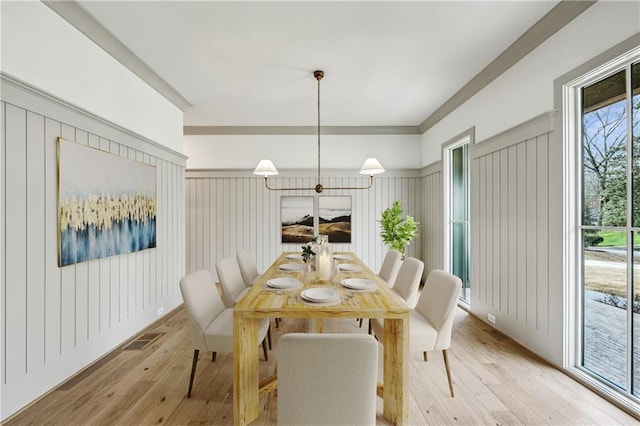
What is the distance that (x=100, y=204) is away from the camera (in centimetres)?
240

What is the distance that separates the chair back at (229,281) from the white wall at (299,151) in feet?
8.88

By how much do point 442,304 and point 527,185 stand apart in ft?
4.88

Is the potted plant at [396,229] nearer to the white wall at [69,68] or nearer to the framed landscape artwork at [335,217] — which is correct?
the framed landscape artwork at [335,217]

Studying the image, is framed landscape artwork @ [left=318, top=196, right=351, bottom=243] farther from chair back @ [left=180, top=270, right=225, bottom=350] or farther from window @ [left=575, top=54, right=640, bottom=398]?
window @ [left=575, top=54, right=640, bottom=398]

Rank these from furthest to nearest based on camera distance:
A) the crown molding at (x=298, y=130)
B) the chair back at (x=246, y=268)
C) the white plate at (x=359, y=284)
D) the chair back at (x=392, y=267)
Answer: the crown molding at (x=298, y=130) → the chair back at (x=246, y=268) → the chair back at (x=392, y=267) → the white plate at (x=359, y=284)

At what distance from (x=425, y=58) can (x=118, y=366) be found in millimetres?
3947

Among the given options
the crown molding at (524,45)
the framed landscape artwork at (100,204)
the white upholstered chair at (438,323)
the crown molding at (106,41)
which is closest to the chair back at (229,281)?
the framed landscape artwork at (100,204)

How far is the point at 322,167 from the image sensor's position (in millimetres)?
5129

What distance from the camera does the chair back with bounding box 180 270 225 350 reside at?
1.89m

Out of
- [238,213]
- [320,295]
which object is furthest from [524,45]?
[238,213]

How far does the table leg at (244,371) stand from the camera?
5.19 ft

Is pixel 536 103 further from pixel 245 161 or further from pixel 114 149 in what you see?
pixel 245 161

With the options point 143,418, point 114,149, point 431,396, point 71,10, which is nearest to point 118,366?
point 143,418

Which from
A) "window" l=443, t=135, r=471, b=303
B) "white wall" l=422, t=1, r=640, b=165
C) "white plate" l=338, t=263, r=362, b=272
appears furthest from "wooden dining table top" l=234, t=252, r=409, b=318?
"window" l=443, t=135, r=471, b=303
